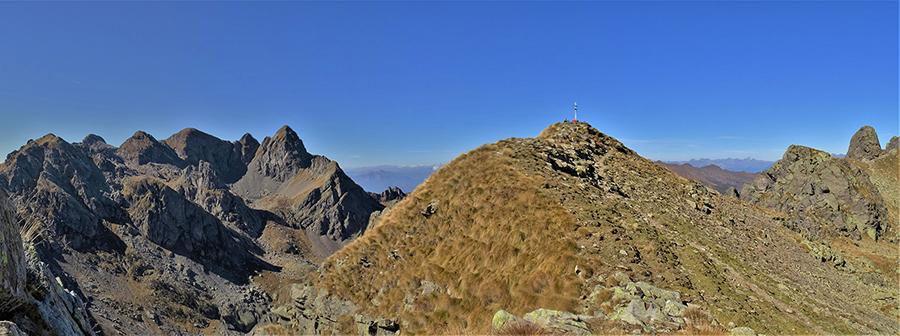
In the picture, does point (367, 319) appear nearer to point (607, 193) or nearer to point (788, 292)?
point (607, 193)

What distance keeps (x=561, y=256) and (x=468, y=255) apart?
6.00 meters

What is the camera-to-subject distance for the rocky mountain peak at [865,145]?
458ft

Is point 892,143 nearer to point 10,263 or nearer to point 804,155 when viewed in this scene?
point 804,155

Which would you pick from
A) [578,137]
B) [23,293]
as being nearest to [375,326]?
[23,293]

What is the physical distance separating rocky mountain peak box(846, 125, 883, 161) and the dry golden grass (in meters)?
183

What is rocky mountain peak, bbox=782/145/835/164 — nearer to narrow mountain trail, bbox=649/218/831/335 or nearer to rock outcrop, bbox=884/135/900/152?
rock outcrop, bbox=884/135/900/152

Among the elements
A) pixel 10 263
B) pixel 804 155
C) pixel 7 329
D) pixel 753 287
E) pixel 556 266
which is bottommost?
pixel 753 287

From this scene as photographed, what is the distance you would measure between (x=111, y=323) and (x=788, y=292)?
13847 cm

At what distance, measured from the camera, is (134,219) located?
6895 inches

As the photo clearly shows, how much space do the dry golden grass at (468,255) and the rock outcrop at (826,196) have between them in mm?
89184

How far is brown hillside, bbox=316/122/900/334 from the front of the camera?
51.2 feet

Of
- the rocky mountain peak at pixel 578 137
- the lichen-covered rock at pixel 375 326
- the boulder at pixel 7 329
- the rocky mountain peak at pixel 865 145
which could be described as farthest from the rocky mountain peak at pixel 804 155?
the boulder at pixel 7 329

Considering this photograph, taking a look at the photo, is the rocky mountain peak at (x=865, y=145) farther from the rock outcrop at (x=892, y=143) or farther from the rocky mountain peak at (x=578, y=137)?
the rocky mountain peak at (x=578, y=137)

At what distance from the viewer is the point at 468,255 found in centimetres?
2183
